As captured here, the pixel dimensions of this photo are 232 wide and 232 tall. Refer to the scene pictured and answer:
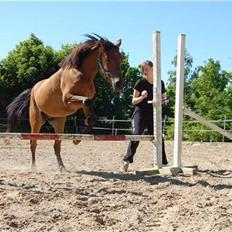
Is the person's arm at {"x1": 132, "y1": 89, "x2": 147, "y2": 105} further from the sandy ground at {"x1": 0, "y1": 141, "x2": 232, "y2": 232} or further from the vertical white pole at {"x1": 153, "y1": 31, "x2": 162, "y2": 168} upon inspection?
the sandy ground at {"x1": 0, "y1": 141, "x2": 232, "y2": 232}

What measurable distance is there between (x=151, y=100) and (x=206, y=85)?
3188 centimetres

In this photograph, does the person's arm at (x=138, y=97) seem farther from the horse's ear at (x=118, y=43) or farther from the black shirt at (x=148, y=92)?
the horse's ear at (x=118, y=43)

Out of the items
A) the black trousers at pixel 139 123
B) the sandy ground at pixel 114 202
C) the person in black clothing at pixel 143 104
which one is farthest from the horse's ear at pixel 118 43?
the sandy ground at pixel 114 202

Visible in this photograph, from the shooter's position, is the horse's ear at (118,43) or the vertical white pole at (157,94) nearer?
the horse's ear at (118,43)

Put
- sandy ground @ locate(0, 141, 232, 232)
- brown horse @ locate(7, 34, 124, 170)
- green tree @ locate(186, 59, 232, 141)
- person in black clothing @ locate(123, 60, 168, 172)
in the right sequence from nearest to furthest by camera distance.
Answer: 1. sandy ground @ locate(0, 141, 232, 232)
2. brown horse @ locate(7, 34, 124, 170)
3. person in black clothing @ locate(123, 60, 168, 172)
4. green tree @ locate(186, 59, 232, 141)

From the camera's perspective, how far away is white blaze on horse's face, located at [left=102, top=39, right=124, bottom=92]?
6.26 metres

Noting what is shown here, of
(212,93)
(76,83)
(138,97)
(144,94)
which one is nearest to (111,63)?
(76,83)

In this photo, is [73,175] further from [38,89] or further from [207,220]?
[207,220]

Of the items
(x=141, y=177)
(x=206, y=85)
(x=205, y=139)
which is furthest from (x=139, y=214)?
(x=206, y=85)

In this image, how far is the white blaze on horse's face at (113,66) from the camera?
20.5 feet

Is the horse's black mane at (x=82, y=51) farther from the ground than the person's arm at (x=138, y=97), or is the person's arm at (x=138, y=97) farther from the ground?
the horse's black mane at (x=82, y=51)

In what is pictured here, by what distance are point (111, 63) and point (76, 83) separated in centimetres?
73

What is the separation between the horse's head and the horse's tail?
2348 mm

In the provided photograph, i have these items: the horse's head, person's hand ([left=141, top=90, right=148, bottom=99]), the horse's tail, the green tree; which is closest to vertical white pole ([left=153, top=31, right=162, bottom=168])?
person's hand ([left=141, top=90, right=148, bottom=99])
